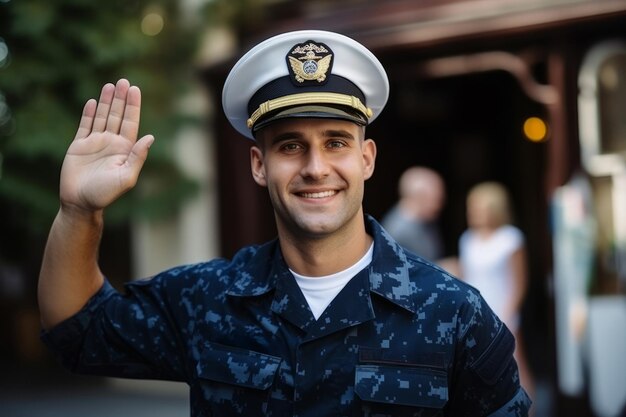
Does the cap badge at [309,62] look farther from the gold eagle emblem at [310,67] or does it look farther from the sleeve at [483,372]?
the sleeve at [483,372]

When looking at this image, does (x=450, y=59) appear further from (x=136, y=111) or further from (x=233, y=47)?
(x=136, y=111)

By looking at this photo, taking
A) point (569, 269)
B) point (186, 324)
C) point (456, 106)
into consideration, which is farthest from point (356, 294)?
point (456, 106)

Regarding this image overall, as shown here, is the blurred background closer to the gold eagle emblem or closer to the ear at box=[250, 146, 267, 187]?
the gold eagle emblem

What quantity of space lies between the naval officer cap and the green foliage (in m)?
5.23

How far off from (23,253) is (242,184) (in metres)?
4.32

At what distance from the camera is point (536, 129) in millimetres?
9094

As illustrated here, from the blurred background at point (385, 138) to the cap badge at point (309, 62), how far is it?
3848 millimetres

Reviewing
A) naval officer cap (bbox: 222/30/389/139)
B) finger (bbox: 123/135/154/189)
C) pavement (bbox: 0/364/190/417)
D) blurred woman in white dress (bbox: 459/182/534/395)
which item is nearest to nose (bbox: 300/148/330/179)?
naval officer cap (bbox: 222/30/389/139)

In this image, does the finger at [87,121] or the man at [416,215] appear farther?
the man at [416,215]

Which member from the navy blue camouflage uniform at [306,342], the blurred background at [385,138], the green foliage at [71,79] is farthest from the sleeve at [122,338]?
the green foliage at [71,79]

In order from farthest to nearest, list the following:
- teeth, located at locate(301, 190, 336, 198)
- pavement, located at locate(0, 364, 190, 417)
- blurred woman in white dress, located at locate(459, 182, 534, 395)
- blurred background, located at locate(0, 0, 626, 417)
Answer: pavement, located at locate(0, 364, 190, 417) → blurred woman in white dress, located at locate(459, 182, 534, 395) → blurred background, located at locate(0, 0, 626, 417) → teeth, located at locate(301, 190, 336, 198)

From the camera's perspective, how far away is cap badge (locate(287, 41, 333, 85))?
7.56 feet

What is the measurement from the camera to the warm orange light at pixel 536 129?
888cm

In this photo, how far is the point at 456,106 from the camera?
33.6 feet
